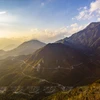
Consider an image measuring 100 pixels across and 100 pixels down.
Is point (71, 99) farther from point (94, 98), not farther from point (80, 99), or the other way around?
point (94, 98)

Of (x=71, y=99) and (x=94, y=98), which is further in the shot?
(x=71, y=99)

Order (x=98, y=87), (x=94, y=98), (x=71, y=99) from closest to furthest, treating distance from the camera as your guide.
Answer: (x=94, y=98) → (x=98, y=87) → (x=71, y=99)

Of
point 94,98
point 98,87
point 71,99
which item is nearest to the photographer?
point 94,98

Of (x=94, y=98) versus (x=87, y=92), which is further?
(x=87, y=92)

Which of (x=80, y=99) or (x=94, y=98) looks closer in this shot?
(x=94, y=98)

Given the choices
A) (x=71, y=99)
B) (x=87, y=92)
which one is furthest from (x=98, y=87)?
(x=71, y=99)

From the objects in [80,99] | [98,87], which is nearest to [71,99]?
[80,99]

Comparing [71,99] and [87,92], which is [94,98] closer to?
[87,92]
